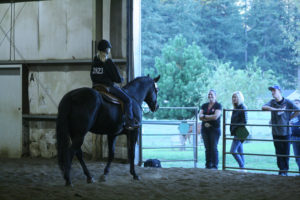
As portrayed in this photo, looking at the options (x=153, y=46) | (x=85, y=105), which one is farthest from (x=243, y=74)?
(x=85, y=105)

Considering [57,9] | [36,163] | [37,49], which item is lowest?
[36,163]

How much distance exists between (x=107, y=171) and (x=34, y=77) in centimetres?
341

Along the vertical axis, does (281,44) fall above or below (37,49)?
above

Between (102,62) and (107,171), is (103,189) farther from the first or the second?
(102,62)

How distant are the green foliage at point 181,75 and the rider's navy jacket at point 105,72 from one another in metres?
13.7

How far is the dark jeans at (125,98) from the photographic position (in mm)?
5160

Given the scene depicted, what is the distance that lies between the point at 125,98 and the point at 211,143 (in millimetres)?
2147

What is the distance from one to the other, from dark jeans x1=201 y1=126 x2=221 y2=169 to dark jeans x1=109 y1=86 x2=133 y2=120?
6.28ft

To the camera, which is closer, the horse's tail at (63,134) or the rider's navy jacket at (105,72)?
the horse's tail at (63,134)

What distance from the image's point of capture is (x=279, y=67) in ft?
64.6

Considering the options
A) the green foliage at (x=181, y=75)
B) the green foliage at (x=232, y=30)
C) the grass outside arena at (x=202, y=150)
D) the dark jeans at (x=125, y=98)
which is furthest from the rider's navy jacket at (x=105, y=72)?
the green foliage at (x=232, y=30)

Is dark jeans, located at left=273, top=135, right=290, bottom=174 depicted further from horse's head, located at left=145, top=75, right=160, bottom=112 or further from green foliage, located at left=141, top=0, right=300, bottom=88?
green foliage, located at left=141, top=0, right=300, bottom=88

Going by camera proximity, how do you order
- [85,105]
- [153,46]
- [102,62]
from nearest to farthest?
[85,105], [102,62], [153,46]

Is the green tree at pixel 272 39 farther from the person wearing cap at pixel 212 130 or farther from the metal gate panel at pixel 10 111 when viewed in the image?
the metal gate panel at pixel 10 111
